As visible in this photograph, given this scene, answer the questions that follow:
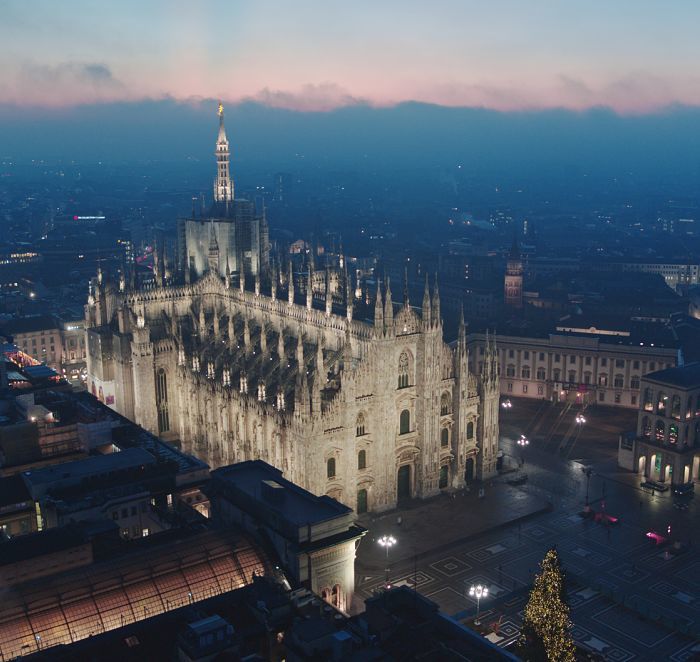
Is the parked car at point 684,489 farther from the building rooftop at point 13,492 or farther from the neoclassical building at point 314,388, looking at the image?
the building rooftop at point 13,492

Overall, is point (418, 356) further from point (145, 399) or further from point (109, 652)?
point (109, 652)

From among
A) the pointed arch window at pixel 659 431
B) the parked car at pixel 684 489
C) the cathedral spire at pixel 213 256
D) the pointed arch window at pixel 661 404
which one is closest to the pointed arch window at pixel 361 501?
the parked car at pixel 684 489

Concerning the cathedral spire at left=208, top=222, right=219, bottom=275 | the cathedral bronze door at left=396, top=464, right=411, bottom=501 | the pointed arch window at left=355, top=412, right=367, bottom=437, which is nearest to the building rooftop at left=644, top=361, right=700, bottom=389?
the cathedral bronze door at left=396, top=464, right=411, bottom=501

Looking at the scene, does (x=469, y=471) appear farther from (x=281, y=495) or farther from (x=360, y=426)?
(x=281, y=495)

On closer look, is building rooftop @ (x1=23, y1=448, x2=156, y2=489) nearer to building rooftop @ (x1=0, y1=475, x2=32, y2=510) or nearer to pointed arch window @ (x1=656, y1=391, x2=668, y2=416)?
building rooftop @ (x1=0, y1=475, x2=32, y2=510)

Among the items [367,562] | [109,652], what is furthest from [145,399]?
[109,652]

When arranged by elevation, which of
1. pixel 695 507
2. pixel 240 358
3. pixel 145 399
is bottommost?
pixel 695 507
